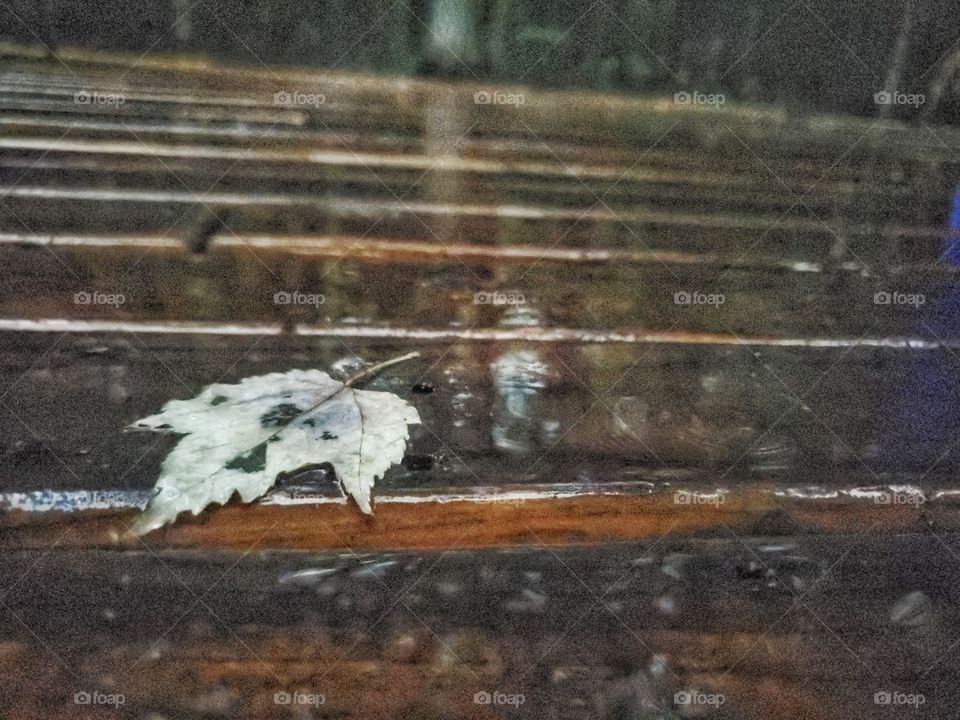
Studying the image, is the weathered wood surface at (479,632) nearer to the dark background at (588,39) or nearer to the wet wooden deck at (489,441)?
the wet wooden deck at (489,441)

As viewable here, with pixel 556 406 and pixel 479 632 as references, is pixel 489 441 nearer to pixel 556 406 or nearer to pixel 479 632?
pixel 556 406

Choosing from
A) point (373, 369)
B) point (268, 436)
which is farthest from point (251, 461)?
point (373, 369)

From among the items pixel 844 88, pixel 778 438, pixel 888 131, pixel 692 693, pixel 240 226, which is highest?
pixel 844 88

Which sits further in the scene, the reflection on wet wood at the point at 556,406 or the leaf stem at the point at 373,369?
the leaf stem at the point at 373,369

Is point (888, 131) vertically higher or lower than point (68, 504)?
higher

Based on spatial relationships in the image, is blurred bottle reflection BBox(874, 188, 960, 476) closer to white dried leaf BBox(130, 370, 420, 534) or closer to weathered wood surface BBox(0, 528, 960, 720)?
weathered wood surface BBox(0, 528, 960, 720)

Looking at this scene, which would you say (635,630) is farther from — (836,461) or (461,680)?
(836,461)

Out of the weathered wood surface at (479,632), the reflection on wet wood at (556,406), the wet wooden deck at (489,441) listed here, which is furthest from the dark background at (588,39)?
the weathered wood surface at (479,632)

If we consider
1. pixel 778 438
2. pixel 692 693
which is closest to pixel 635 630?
pixel 692 693
